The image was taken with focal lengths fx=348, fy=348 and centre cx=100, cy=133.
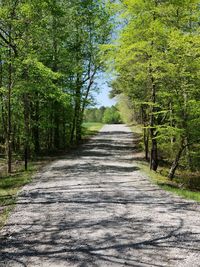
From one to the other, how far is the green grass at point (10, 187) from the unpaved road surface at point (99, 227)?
0.90ft

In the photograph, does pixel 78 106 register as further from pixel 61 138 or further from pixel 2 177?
pixel 2 177

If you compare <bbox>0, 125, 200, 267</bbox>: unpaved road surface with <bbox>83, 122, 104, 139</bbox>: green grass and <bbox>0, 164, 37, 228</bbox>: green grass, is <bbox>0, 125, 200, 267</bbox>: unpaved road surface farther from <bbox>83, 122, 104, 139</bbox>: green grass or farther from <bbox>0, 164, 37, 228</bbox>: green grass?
<bbox>83, 122, 104, 139</bbox>: green grass

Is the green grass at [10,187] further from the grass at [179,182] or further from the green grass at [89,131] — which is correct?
the green grass at [89,131]

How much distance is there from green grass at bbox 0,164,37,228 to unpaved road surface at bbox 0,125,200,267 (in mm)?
275

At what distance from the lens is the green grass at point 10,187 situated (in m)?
9.21

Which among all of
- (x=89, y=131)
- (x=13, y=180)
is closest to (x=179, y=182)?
(x=13, y=180)

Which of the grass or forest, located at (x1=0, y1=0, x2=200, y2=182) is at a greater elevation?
forest, located at (x1=0, y1=0, x2=200, y2=182)

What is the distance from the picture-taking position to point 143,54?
15.9 meters

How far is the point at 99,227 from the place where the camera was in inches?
296

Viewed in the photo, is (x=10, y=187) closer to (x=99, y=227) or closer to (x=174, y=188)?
(x=99, y=227)

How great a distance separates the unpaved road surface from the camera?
5898 millimetres

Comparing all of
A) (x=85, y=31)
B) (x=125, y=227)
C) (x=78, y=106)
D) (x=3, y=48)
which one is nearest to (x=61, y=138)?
(x=78, y=106)

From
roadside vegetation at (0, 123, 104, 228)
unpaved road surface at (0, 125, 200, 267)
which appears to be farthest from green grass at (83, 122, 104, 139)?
unpaved road surface at (0, 125, 200, 267)

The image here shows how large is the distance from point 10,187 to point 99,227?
5.81 meters
